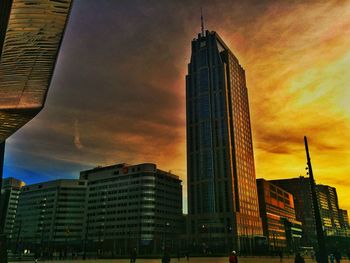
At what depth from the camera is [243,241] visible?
4906 inches

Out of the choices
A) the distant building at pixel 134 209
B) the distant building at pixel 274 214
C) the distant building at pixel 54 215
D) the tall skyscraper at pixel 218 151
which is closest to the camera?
the tall skyscraper at pixel 218 151

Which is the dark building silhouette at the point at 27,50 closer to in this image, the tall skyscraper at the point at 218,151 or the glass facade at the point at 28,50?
the glass facade at the point at 28,50

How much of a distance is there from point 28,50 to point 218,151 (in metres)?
131

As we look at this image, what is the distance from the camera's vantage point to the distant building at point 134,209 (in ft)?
436

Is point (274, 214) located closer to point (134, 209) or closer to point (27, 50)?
point (134, 209)

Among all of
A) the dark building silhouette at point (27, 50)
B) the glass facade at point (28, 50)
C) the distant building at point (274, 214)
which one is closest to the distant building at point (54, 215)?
the distant building at point (274, 214)

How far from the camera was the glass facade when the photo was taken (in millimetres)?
7520

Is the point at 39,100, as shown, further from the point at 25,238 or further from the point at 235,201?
the point at 25,238

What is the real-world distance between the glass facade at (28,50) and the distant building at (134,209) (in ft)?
393

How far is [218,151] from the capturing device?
452 ft

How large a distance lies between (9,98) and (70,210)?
155m

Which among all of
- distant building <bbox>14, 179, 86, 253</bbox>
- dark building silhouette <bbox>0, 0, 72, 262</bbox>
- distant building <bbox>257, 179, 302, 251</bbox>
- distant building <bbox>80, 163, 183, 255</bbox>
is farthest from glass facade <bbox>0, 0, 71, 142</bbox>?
distant building <bbox>257, 179, 302, 251</bbox>

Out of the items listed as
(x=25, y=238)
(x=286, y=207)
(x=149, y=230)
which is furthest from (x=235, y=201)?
(x=25, y=238)

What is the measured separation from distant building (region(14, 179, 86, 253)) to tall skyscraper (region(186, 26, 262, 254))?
5560cm
